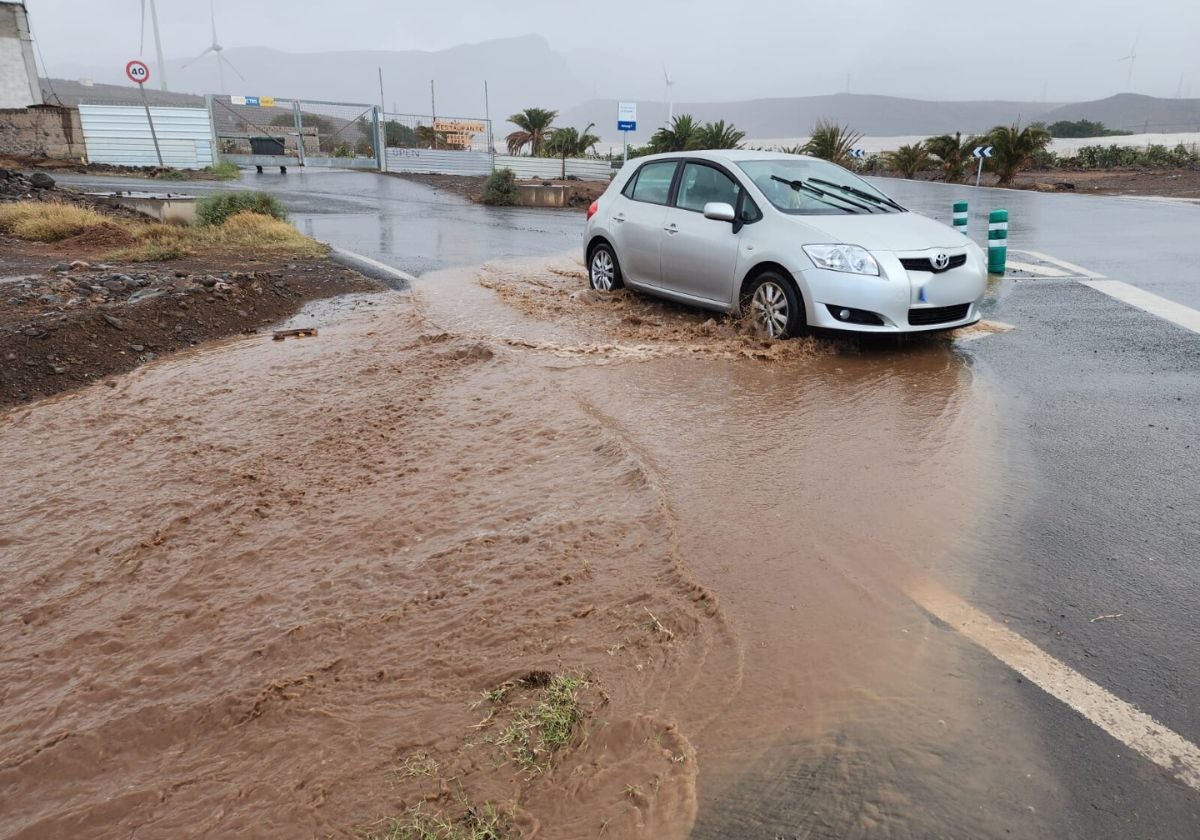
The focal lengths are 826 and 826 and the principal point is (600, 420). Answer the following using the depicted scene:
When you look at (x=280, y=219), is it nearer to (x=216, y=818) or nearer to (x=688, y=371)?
(x=688, y=371)

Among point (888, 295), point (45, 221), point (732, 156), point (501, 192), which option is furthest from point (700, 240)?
point (501, 192)

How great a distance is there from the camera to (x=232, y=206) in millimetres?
13883

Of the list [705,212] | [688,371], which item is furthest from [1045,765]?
[705,212]

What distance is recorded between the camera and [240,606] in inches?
136

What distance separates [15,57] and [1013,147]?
39.2 metres

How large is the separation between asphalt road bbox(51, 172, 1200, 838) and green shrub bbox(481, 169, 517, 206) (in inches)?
585

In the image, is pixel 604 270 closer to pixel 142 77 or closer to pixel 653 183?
pixel 653 183

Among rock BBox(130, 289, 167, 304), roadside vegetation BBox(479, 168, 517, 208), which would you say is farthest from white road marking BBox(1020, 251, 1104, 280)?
roadside vegetation BBox(479, 168, 517, 208)

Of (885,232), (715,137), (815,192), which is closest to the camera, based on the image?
(885,232)

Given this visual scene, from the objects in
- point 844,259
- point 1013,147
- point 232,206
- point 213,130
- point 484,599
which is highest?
point 213,130

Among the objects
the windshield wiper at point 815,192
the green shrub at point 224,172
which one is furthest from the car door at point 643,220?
the green shrub at point 224,172

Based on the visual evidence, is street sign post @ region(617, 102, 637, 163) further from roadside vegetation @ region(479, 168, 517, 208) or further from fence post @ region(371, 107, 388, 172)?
fence post @ region(371, 107, 388, 172)

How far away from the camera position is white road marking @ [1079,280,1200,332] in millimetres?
7857

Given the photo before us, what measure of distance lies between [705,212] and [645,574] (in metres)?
4.55
